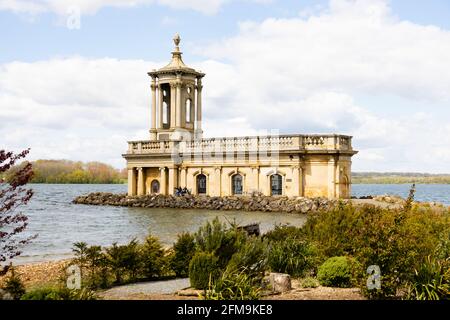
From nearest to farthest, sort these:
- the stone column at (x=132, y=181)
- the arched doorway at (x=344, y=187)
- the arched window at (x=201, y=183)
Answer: the arched doorway at (x=344, y=187)
the arched window at (x=201, y=183)
the stone column at (x=132, y=181)

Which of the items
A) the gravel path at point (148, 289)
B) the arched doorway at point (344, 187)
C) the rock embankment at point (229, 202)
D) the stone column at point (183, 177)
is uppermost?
the stone column at point (183, 177)

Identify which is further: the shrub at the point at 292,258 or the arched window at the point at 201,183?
the arched window at the point at 201,183

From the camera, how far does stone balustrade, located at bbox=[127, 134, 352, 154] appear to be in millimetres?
37431

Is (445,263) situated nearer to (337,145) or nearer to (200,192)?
(337,145)

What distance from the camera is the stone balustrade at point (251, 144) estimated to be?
37431 millimetres

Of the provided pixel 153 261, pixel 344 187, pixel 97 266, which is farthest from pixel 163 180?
pixel 97 266

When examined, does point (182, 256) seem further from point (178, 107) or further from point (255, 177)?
point (178, 107)

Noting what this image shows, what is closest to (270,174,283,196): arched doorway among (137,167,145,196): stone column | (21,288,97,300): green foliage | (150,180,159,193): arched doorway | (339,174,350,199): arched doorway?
(339,174,350,199): arched doorway

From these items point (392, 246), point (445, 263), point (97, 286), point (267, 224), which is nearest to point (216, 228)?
point (97, 286)

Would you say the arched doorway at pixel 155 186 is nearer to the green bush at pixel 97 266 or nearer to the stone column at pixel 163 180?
the stone column at pixel 163 180

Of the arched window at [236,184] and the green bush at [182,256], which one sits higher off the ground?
the arched window at [236,184]

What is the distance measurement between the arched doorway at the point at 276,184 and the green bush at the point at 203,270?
28.2m

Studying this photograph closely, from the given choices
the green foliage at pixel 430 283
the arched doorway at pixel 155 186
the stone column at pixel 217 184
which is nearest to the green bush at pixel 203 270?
the green foliage at pixel 430 283

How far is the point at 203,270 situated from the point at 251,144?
29.4 metres
